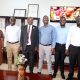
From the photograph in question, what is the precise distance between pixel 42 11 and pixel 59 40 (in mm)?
1615

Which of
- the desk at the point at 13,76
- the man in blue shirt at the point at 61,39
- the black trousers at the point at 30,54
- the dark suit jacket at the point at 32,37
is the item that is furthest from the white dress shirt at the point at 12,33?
the desk at the point at 13,76

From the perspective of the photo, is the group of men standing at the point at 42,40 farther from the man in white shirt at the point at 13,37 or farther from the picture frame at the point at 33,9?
the picture frame at the point at 33,9

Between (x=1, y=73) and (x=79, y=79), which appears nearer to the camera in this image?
(x=1, y=73)

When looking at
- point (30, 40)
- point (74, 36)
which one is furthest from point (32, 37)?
point (74, 36)

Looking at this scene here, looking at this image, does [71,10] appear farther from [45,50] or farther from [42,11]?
[45,50]

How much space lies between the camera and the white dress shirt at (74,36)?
460cm

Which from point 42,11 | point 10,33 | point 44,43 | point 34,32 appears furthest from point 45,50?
point 42,11

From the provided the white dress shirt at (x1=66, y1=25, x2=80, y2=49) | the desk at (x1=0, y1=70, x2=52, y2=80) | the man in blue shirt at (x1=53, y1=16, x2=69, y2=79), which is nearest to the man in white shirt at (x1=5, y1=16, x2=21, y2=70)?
the man in blue shirt at (x1=53, y1=16, x2=69, y2=79)

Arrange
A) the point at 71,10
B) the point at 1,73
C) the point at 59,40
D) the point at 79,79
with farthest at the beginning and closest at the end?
the point at 71,10 → the point at 59,40 → the point at 79,79 → the point at 1,73

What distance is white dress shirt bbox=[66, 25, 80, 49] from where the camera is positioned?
4598 mm

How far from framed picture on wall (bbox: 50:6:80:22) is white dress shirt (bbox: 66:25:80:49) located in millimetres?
1607

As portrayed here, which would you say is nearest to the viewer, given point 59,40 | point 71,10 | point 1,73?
point 1,73

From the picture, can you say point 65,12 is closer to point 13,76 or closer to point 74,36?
point 74,36

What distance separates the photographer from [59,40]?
5090 mm
